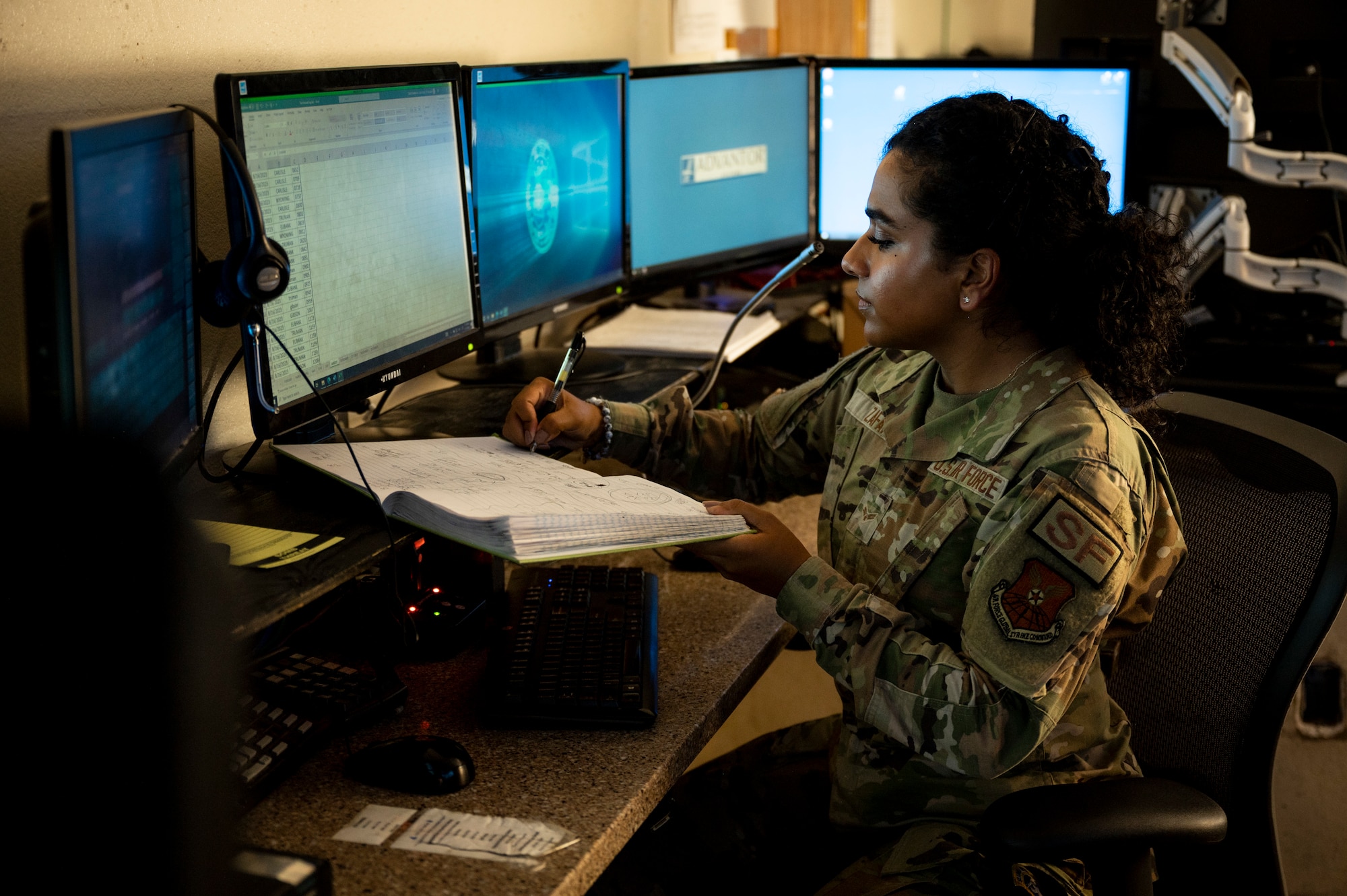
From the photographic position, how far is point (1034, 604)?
0.97 meters

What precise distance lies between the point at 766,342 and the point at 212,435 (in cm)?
120

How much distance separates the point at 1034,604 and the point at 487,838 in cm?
49

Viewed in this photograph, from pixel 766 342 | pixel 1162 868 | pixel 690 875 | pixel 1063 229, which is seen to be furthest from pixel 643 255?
pixel 1162 868

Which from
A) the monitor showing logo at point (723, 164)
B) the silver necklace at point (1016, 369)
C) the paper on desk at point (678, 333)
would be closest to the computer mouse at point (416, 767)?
the silver necklace at point (1016, 369)

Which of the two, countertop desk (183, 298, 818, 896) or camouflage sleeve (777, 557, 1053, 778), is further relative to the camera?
camouflage sleeve (777, 557, 1053, 778)

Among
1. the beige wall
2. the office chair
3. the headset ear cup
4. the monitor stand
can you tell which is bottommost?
the office chair

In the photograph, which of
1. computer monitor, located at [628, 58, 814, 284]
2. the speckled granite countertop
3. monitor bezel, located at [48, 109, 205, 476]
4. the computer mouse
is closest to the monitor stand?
computer monitor, located at [628, 58, 814, 284]

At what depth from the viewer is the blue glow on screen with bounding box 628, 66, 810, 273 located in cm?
187

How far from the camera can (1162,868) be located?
117 cm

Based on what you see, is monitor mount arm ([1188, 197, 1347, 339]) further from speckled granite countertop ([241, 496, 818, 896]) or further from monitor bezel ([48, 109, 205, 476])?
monitor bezel ([48, 109, 205, 476])

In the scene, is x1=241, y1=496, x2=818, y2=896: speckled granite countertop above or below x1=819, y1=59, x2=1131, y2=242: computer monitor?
below

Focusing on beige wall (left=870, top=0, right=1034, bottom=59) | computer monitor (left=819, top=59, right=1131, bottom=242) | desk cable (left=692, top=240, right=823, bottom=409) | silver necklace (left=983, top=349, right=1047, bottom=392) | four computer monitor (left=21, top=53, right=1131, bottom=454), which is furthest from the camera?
beige wall (left=870, top=0, right=1034, bottom=59)

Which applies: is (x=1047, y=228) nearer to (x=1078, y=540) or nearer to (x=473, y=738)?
(x=1078, y=540)

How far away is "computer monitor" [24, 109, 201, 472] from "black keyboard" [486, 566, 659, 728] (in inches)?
13.9
